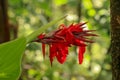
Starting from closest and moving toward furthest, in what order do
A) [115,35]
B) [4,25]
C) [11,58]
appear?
1. [11,58]
2. [115,35]
3. [4,25]

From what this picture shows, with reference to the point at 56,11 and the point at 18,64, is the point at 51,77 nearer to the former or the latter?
the point at 18,64

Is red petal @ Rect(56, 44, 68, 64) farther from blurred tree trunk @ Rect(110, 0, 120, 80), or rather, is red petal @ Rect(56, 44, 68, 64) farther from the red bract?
blurred tree trunk @ Rect(110, 0, 120, 80)

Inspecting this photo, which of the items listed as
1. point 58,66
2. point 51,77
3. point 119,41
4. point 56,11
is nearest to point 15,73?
point 119,41

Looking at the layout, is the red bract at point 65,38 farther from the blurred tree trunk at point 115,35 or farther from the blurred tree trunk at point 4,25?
the blurred tree trunk at point 4,25

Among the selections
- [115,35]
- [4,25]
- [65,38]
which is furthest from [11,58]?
[4,25]

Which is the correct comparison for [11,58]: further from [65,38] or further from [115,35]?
[115,35]

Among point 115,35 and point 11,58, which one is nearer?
point 11,58

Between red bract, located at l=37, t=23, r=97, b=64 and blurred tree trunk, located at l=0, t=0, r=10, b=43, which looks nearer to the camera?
red bract, located at l=37, t=23, r=97, b=64

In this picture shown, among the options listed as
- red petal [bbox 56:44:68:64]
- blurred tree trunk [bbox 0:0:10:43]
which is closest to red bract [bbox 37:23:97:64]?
red petal [bbox 56:44:68:64]

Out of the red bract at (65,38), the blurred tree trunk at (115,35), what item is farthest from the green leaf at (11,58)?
the blurred tree trunk at (115,35)

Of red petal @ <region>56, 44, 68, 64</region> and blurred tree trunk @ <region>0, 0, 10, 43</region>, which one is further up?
blurred tree trunk @ <region>0, 0, 10, 43</region>
